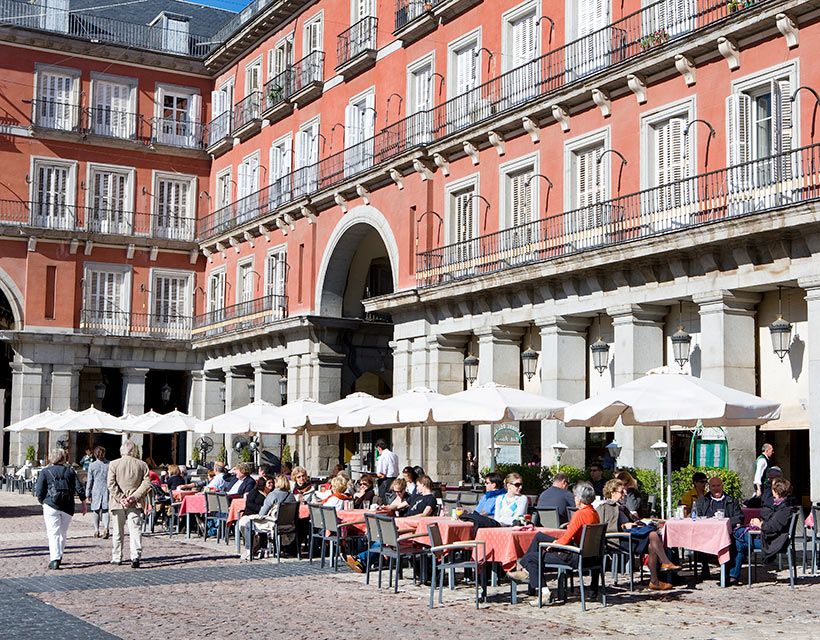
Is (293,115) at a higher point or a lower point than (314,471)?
higher

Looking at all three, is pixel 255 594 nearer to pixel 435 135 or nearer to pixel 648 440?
pixel 648 440

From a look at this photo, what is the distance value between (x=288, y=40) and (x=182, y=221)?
957 centimetres

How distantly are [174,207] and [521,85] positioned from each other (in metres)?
21.7

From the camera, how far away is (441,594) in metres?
13.0

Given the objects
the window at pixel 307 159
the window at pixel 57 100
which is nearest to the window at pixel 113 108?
the window at pixel 57 100

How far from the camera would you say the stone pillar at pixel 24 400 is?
4169cm

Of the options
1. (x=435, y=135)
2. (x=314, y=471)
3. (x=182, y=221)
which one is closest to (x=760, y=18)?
(x=435, y=135)

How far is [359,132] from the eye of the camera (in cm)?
3412

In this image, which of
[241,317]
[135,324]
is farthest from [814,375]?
[135,324]

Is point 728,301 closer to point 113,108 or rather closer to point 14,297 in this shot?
point 14,297

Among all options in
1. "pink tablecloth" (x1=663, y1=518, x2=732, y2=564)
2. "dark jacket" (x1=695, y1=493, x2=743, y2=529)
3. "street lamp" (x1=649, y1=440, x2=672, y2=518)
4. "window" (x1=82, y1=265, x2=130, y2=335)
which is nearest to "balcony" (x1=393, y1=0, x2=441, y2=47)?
"street lamp" (x1=649, y1=440, x2=672, y2=518)

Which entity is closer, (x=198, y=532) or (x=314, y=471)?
(x=198, y=532)

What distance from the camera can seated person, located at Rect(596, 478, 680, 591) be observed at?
547 inches

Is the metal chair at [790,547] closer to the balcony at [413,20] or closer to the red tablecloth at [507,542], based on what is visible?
the red tablecloth at [507,542]
